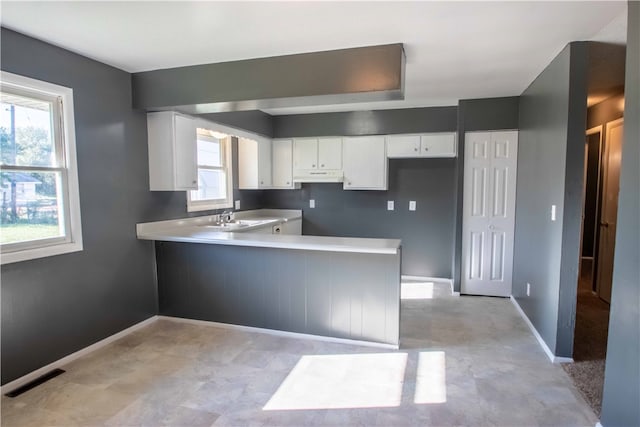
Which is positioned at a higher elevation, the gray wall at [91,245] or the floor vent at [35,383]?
the gray wall at [91,245]

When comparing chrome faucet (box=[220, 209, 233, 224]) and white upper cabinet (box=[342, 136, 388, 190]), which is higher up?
white upper cabinet (box=[342, 136, 388, 190])

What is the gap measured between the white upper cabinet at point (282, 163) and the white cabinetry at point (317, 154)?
0.08 metres

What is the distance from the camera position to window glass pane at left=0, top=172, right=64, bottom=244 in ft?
7.65

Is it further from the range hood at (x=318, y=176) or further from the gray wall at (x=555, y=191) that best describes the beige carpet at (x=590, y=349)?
the range hood at (x=318, y=176)

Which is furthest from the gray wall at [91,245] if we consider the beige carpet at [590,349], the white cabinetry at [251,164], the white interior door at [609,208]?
the white interior door at [609,208]

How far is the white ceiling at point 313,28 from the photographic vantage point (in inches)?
79.4

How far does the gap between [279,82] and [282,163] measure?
243 cm

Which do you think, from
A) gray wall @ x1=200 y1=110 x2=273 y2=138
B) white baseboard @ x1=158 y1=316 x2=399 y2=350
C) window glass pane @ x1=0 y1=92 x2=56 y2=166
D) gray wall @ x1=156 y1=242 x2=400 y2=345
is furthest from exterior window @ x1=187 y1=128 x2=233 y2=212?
window glass pane @ x1=0 y1=92 x2=56 y2=166

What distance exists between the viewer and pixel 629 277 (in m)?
1.69

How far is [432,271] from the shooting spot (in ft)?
16.0

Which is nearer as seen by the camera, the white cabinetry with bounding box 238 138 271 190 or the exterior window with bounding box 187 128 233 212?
the exterior window with bounding box 187 128 233 212

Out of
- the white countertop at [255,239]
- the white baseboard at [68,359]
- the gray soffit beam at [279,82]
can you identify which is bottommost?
the white baseboard at [68,359]

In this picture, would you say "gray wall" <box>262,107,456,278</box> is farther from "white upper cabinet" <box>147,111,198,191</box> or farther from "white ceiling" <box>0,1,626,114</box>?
"white upper cabinet" <box>147,111,198,191</box>

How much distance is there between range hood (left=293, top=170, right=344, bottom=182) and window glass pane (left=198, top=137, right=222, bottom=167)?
1097 millimetres
